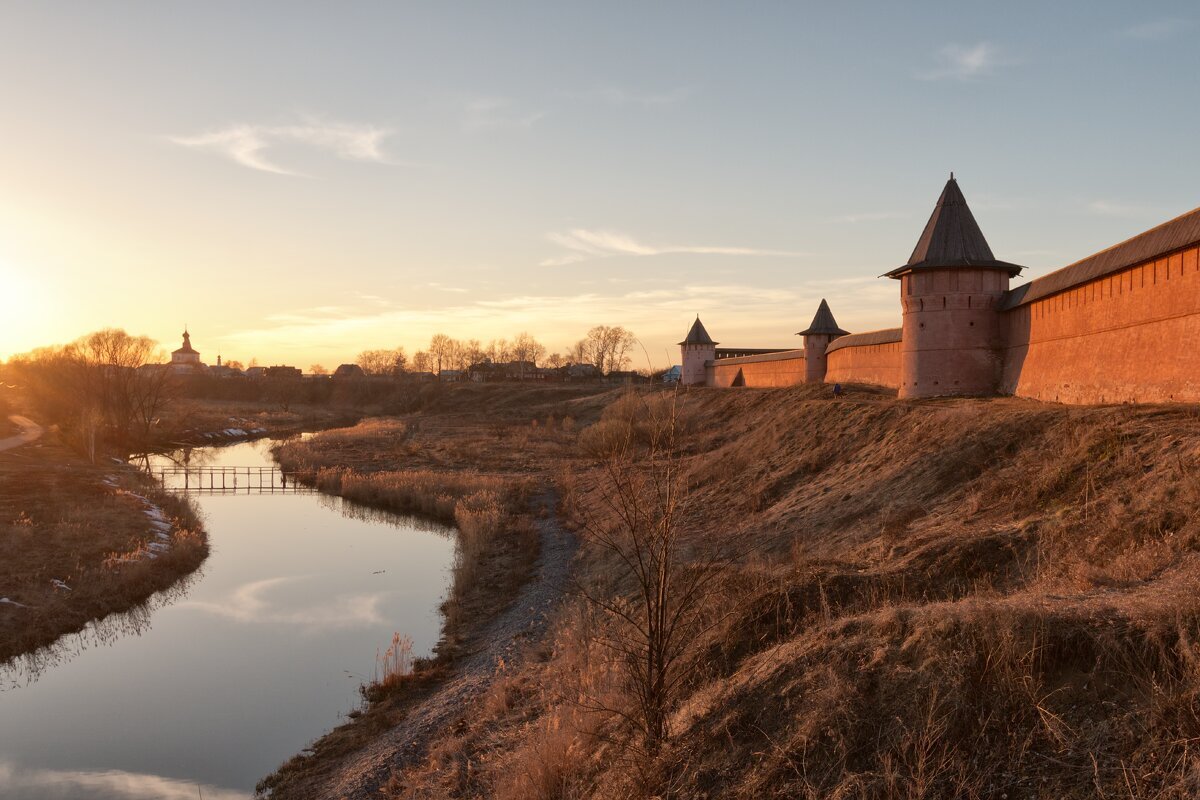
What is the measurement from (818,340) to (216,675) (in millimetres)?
28920

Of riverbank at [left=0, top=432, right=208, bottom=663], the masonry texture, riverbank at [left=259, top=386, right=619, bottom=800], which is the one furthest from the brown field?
the masonry texture

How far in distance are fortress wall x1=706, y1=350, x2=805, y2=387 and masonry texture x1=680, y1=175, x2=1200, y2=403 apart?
5267 mm

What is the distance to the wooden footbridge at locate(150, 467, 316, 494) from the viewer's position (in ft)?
106

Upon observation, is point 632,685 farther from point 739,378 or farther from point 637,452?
point 739,378

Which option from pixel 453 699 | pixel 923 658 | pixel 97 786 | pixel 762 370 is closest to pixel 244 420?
pixel 762 370

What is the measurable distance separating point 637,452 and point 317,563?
13395 mm

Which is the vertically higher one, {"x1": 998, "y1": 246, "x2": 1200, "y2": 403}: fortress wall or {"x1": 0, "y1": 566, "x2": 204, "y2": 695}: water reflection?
{"x1": 998, "y1": 246, "x2": 1200, "y2": 403}: fortress wall

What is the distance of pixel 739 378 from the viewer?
45.8 m

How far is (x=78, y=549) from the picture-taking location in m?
17.9

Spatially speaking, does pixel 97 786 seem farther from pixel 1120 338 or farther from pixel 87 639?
pixel 1120 338

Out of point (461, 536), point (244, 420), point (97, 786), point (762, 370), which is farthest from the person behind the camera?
point (244, 420)

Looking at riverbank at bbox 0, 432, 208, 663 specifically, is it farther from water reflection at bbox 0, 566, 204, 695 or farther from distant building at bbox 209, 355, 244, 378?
distant building at bbox 209, 355, 244, 378

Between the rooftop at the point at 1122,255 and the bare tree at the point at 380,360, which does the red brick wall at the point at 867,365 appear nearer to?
the rooftop at the point at 1122,255

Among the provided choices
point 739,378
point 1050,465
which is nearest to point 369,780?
point 1050,465
